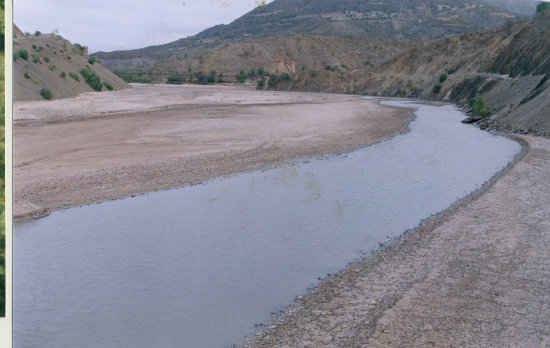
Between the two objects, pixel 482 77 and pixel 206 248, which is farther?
pixel 482 77

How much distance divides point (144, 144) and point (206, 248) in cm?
1405

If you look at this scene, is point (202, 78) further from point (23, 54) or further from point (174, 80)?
point (23, 54)

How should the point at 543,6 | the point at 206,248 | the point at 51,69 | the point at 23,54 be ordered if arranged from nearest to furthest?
the point at 206,248 < the point at 23,54 < the point at 51,69 < the point at 543,6

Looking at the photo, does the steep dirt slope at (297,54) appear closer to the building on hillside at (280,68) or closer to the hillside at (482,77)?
the building on hillside at (280,68)

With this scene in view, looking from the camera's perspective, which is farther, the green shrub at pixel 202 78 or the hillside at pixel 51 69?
the green shrub at pixel 202 78

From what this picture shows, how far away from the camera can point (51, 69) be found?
5544 centimetres

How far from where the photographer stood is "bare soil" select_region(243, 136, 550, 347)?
7145 mm

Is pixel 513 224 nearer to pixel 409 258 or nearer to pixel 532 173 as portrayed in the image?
pixel 409 258

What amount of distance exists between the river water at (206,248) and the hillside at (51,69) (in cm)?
3075

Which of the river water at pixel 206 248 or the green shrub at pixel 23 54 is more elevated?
the green shrub at pixel 23 54

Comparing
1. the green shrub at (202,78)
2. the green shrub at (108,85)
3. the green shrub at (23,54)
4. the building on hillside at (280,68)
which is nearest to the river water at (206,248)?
the green shrub at (23,54)

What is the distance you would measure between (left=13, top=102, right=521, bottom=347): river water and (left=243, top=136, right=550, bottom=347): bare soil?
0.64 metres

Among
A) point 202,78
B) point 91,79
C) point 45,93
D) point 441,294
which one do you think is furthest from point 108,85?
point 441,294

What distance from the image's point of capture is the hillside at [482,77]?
32125mm
